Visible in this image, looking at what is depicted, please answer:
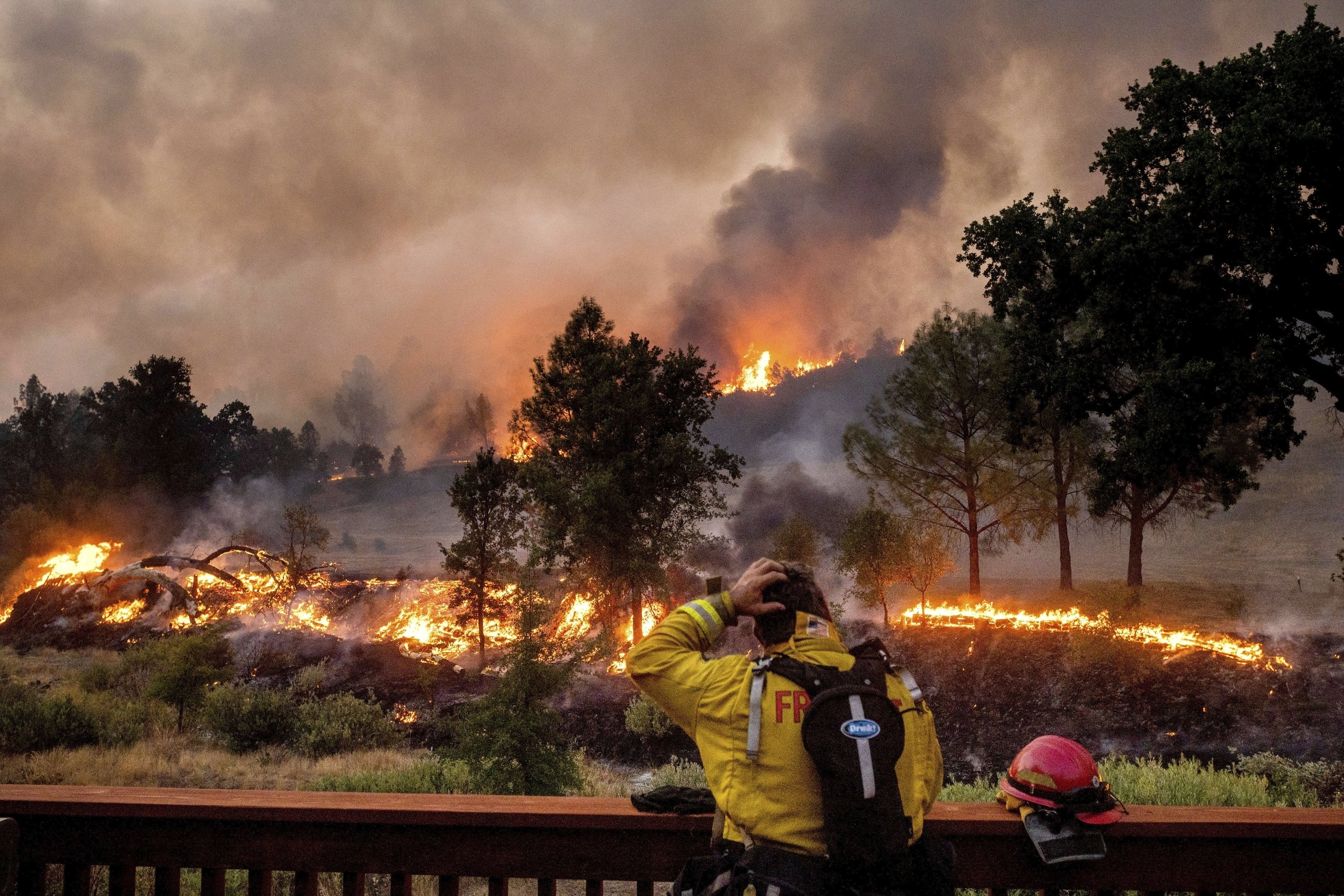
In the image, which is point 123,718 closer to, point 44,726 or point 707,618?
point 44,726

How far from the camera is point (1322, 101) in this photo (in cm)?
1362

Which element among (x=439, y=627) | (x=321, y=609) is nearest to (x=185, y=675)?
(x=439, y=627)

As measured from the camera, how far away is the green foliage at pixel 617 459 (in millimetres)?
26250

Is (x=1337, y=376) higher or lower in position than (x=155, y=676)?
higher

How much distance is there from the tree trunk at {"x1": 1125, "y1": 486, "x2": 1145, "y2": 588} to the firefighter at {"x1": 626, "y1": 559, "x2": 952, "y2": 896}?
29724mm

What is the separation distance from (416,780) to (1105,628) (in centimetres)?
1958

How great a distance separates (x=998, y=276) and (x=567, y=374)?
16640mm

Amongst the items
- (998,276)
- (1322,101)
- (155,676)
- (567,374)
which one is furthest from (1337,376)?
(155,676)

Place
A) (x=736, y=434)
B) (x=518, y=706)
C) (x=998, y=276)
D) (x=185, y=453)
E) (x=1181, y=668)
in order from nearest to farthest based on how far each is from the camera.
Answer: (x=518, y=706) → (x=998, y=276) → (x=1181, y=668) → (x=185, y=453) → (x=736, y=434)

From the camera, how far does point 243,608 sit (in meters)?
37.2

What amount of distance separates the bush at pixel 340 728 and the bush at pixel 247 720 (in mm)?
360

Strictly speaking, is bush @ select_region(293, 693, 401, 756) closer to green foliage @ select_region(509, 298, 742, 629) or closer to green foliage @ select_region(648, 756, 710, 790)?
green foliage @ select_region(648, 756, 710, 790)

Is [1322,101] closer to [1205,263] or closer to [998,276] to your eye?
[1205,263]

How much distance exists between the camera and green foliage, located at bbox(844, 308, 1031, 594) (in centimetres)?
3109
